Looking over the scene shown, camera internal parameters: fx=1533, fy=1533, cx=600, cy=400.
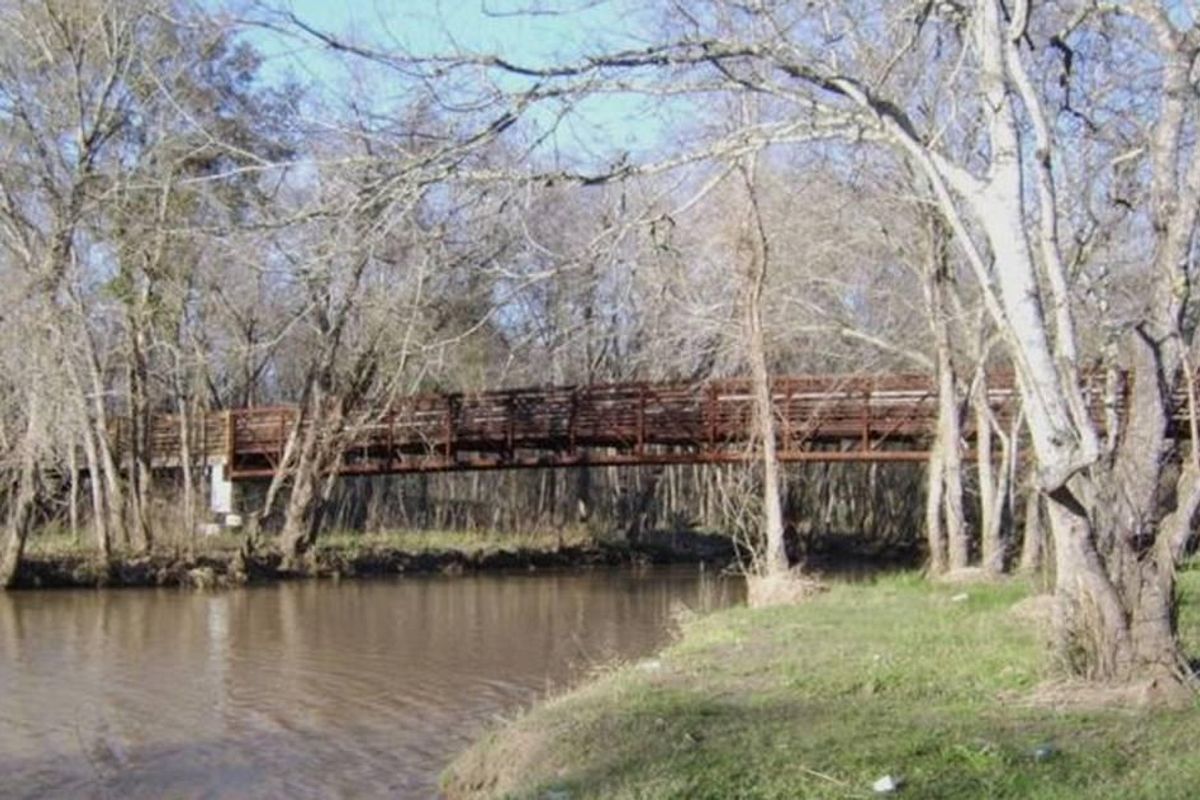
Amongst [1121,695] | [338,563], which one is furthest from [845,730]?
[338,563]

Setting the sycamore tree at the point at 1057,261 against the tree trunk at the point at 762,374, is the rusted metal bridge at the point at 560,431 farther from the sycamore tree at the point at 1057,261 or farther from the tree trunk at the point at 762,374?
the sycamore tree at the point at 1057,261

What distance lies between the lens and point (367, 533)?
135ft

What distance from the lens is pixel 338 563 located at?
34781mm

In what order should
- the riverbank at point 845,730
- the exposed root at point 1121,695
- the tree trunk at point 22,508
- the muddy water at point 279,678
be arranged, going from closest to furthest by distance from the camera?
the riverbank at point 845,730 → the exposed root at point 1121,695 → the muddy water at point 279,678 → the tree trunk at point 22,508

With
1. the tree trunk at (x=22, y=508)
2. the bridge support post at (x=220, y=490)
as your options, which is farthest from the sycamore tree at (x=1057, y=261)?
the bridge support post at (x=220, y=490)

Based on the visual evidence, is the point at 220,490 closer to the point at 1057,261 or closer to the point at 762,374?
the point at 762,374

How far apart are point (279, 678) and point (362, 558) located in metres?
18.2

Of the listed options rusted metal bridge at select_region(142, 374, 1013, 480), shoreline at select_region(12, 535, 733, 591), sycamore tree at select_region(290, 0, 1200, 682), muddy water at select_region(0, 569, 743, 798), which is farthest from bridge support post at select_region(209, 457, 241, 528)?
sycamore tree at select_region(290, 0, 1200, 682)

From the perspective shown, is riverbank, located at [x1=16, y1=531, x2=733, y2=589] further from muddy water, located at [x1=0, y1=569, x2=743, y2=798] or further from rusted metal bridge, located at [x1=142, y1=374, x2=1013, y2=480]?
rusted metal bridge, located at [x1=142, y1=374, x2=1013, y2=480]

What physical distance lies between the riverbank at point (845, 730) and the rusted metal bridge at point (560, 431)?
20988 mm

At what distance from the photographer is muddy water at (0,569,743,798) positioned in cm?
1198

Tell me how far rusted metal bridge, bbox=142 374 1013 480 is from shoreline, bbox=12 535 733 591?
245cm

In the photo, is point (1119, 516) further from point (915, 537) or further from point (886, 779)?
point (915, 537)

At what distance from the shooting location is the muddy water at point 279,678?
39.3 ft
